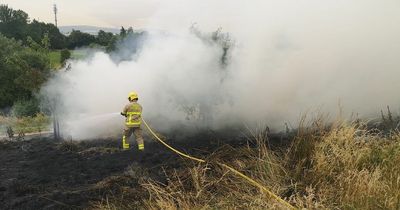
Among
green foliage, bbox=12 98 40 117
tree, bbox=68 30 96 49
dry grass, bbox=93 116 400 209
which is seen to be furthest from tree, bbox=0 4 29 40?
dry grass, bbox=93 116 400 209

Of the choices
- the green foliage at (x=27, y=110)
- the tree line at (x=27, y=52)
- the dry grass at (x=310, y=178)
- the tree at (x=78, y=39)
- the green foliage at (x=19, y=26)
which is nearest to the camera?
the dry grass at (x=310, y=178)

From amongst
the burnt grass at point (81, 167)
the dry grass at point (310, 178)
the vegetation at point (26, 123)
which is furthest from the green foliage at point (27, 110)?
the dry grass at point (310, 178)

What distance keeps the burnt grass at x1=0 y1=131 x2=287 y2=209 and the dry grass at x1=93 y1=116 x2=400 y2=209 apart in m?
1.14

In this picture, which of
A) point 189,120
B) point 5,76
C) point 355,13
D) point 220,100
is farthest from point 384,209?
point 5,76

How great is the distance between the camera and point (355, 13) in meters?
13.5

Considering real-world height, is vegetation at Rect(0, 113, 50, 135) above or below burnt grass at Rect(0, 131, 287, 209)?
below

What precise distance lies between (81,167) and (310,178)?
623 cm

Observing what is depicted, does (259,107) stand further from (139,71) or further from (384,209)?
(384,209)

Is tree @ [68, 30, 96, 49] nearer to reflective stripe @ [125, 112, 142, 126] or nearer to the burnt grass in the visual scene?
the burnt grass

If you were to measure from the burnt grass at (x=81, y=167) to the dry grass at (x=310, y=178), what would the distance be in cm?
114

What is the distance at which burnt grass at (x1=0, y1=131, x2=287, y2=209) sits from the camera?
9047 millimetres

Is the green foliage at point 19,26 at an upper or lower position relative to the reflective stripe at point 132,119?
upper

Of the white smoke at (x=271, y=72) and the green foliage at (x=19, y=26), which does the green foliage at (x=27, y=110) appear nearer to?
the white smoke at (x=271, y=72)

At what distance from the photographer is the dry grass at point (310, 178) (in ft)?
19.7
